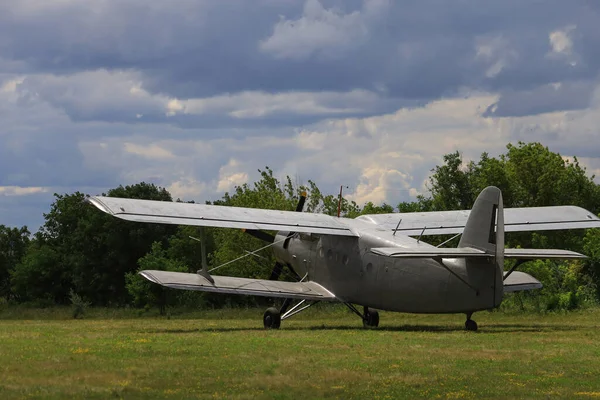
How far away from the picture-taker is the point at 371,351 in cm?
1712

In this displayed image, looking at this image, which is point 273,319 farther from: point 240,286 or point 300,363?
point 300,363

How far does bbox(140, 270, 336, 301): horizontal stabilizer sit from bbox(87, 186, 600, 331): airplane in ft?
0.10

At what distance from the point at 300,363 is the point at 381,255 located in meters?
7.23

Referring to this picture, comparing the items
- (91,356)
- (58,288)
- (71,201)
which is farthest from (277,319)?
(71,201)

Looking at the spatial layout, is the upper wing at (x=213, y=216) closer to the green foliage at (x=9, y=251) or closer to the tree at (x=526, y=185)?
the tree at (x=526, y=185)

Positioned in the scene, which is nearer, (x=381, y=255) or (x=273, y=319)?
(x=381, y=255)

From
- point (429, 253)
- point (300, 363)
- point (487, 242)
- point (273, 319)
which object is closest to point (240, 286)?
point (273, 319)

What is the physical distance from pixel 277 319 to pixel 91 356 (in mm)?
8966

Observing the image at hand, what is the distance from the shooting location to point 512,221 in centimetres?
2600

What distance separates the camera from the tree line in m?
42.7

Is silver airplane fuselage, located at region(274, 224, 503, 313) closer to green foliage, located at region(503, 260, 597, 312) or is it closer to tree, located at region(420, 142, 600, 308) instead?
green foliage, located at region(503, 260, 597, 312)

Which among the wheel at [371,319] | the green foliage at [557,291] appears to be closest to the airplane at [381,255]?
the wheel at [371,319]

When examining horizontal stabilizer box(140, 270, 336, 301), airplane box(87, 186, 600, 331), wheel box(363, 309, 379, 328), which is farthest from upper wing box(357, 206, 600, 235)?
horizontal stabilizer box(140, 270, 336, 301)

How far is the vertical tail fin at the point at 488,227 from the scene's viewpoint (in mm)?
20547
